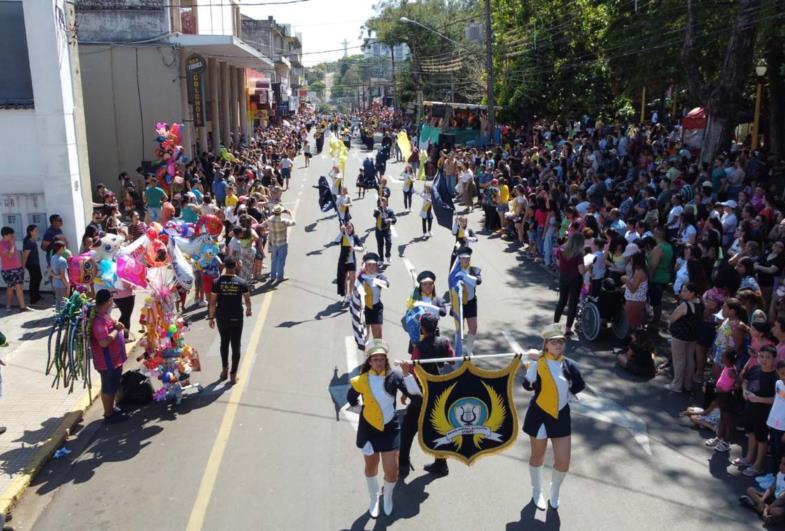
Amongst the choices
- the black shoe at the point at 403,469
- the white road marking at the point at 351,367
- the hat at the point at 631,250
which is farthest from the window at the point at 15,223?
the hat at the point at 631,250

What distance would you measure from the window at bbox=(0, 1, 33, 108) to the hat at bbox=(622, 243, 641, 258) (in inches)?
429

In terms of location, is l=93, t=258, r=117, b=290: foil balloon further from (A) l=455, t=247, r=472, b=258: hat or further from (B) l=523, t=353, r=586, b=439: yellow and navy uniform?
(B) l=523, t=353, r=586, b=439: yellow and navy uniform

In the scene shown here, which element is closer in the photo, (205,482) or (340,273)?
(205,482)

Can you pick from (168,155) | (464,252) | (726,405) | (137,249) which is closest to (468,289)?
(464,252)

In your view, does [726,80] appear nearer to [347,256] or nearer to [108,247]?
[347,256]

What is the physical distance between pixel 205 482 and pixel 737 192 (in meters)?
13.2

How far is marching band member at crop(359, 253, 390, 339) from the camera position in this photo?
10.0 meters

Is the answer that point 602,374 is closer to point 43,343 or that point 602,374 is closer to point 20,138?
point 43,343

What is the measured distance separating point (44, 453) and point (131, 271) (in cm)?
237

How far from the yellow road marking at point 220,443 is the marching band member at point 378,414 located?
1.53 metres

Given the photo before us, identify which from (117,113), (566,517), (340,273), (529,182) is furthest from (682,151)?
(117,113)

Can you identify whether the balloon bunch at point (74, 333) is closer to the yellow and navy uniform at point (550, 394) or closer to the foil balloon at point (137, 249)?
the foil balloon at point (137, 249)

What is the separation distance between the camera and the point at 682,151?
2030 centimetres

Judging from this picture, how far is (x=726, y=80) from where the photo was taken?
18438 mm
